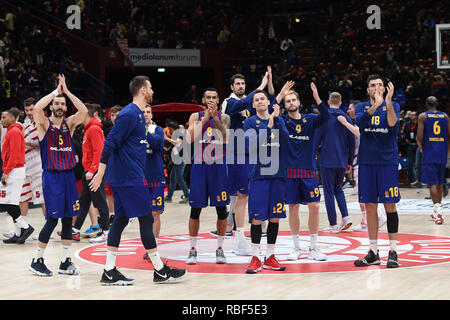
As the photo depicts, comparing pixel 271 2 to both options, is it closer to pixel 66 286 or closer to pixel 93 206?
pixel 93 206

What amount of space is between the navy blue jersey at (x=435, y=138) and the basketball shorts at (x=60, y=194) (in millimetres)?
6174

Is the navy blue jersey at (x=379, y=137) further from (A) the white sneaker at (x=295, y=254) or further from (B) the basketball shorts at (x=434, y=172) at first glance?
(B) the basketball shorts at (x=434, y=172)

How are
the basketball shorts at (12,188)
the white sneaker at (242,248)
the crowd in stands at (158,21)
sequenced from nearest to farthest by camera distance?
1. the white sneaker at (242,248)
2. the basketball shorts at (12,188)
3. the crowd in stands at (158,21)

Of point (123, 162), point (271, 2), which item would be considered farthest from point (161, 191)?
point (271, 2)

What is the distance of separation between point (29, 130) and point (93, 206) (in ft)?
4.81

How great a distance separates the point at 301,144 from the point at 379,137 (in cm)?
98

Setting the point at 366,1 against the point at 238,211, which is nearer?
the point at 238,211

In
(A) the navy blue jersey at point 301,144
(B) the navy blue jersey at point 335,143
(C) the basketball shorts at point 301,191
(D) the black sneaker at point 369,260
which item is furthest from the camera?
(B) the navy blue jersey at point 335,143

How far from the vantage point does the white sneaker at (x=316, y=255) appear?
739 cm

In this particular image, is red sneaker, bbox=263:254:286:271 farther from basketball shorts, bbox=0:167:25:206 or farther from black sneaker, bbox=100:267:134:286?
basketball shorts, bbox=0:167:25:206

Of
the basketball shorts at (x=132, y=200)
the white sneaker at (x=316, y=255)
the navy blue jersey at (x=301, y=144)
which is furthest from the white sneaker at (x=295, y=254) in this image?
the basketball shorts at (x=132, y=200)

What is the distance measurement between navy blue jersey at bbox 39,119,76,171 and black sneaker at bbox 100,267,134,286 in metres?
1.40

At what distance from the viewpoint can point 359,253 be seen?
7887mm
